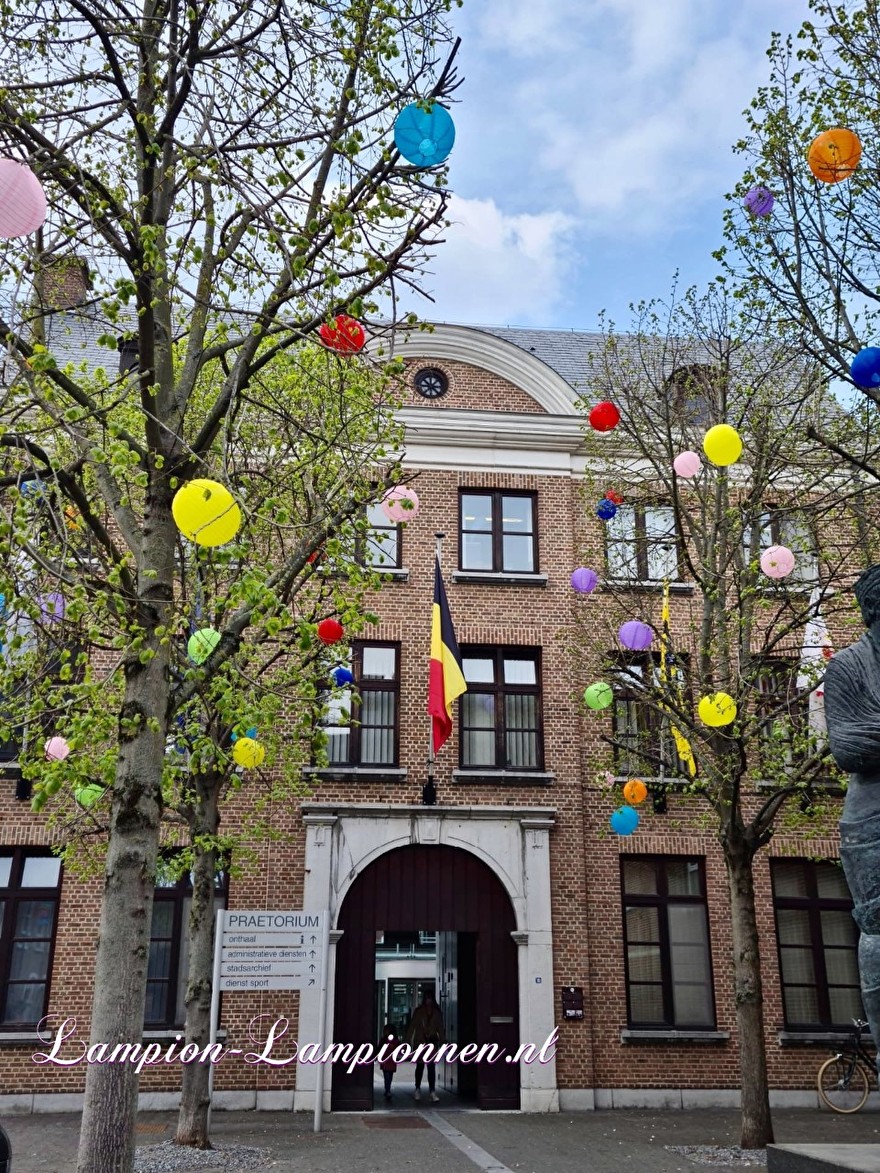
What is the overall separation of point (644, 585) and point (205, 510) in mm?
11859

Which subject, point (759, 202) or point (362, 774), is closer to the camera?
point (759, 202)

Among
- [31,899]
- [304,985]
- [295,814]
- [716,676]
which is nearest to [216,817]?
[304,985]

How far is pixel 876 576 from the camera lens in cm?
581

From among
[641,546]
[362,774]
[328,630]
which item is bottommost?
[362,774]

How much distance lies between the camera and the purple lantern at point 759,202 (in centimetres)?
910

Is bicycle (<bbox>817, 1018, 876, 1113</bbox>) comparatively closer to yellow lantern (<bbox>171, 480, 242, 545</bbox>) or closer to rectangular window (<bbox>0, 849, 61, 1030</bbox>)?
rectangular window (<bbox>0, 849, 61, 1030</bbox>)

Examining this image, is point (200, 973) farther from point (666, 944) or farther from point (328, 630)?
point (666, 944)

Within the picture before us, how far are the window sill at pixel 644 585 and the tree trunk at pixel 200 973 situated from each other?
20.9ft

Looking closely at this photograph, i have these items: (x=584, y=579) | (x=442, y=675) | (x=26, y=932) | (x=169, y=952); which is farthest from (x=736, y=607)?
(x=26, y=932)

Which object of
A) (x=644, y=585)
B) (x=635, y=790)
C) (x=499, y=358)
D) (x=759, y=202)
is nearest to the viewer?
(x=759, y=202)

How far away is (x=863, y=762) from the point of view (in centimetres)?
550

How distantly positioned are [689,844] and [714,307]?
853 centimetres

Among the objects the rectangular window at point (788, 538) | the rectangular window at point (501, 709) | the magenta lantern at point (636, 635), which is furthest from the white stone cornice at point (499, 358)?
the magenta lantern at point (636, 635)

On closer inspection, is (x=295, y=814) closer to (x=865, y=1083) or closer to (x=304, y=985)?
(x=304, y=985)
